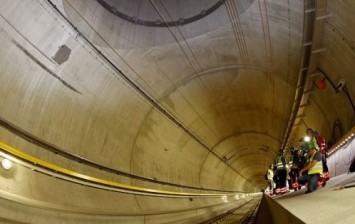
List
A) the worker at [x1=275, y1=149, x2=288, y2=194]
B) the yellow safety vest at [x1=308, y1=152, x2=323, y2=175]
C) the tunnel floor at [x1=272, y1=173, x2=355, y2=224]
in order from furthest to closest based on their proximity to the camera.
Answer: the worker at [x1=275, y1=149, x2=288, y2=194]
the yellow safety vest at [x1=308, y1=152, x2=323, y2=175]
the tunnel floor at [x1=272, y1=173, x2=355, y2=224]

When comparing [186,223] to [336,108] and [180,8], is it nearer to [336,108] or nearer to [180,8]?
[336,108]

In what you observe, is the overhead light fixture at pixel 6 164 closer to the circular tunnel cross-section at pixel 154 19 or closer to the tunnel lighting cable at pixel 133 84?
the tunnel lighting cable at pixel 133 84

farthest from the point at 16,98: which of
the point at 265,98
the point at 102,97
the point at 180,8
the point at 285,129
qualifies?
the point at 285,129

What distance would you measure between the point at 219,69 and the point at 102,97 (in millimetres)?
3033

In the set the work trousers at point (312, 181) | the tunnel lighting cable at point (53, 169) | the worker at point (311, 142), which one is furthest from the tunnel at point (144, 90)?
the worker at point (311, 142)

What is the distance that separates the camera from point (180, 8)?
7504 mm

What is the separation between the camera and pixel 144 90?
8742mm

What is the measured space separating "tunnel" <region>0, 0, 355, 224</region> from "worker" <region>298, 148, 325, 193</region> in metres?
0.34

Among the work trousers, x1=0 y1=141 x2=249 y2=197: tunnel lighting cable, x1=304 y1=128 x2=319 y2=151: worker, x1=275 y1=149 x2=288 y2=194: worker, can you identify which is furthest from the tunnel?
x1=275 y1=149 x2=288 y2=194: worker

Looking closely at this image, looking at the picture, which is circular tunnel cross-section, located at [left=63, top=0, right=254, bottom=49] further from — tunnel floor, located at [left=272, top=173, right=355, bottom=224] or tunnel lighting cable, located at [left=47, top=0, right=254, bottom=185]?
tunnel floor, located at [left=272, top=173, right=355, bottom=224]

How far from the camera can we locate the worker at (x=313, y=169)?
690 cm

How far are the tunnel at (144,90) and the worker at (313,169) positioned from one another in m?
0.34

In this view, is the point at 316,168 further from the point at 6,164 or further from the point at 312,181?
the point at 6,164

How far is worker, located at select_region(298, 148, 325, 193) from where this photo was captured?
6.90 meters
